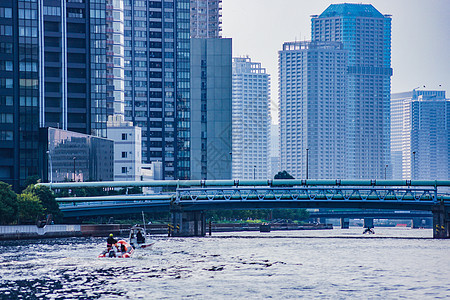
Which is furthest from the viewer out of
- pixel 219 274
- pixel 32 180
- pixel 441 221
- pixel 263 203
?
pixel 32 180

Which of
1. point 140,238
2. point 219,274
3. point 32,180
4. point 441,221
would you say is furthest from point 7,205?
point 441,221

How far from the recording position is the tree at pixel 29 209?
131375 mm

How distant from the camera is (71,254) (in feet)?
296

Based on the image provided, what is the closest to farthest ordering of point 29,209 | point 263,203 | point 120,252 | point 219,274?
point 219,274
point 120,252
point 29,209
point 263,203

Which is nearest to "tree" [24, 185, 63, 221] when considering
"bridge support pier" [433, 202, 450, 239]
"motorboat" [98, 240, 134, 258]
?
"motorboat" [98, 240, 134, 258]

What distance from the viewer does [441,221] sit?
152250mm

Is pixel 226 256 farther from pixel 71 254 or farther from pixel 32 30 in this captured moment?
pixel 32 30

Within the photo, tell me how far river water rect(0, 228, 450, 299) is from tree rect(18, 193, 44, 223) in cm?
2585

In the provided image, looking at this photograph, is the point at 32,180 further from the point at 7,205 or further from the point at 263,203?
the point at 263,203

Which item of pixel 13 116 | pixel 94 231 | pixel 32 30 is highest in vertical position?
pixel 32 30

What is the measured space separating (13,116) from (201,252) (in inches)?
3582

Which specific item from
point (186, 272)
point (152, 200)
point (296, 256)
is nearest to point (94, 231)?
point (152, 200)

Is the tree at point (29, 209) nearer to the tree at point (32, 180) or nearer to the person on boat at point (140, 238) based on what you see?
the tree at point (32, 180)

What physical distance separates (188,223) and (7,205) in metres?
44.6
